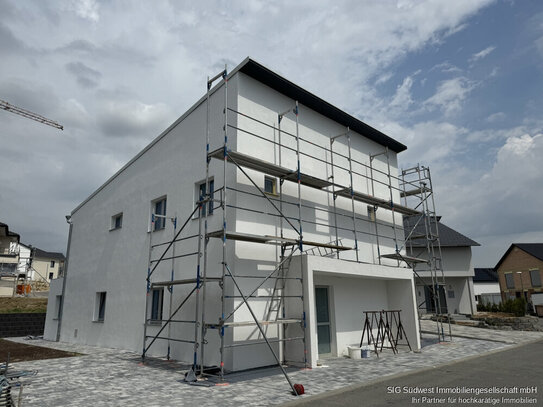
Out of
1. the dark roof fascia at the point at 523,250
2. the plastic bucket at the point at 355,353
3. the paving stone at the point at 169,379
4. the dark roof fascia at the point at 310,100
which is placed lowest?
the paving stone at the point at 169,379

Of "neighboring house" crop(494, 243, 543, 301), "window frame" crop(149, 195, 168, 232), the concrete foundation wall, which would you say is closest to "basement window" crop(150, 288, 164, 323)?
"window frame" crop(149, 195, 168, 232)

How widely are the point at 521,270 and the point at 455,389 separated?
36305mm

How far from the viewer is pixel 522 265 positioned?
3556cm

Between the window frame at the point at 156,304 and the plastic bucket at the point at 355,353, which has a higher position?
the window frame at the point at 156,304

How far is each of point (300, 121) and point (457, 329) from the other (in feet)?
41.2

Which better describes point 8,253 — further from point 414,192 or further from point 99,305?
point 414,192

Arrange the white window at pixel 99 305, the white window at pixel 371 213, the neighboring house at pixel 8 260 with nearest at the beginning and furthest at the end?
the white window at pixel 371 213, the white window at pixel 99 305, the neighboring house at pixel 8 260

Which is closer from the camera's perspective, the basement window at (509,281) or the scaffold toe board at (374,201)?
the scaffold toe board at (374,201)

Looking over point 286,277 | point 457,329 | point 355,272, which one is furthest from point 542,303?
point 286,277

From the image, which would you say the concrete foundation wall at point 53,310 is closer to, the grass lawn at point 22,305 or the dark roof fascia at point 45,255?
the grass lawn at point 22,305

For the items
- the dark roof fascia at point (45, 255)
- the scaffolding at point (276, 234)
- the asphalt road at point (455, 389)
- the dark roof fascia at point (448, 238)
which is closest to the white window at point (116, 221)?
the scaffolding at point (276, 234)

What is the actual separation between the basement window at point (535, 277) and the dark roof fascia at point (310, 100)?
28.6 m

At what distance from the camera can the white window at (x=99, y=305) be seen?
13.3 meters

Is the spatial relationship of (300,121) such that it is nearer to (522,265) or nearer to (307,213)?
(307,213)
